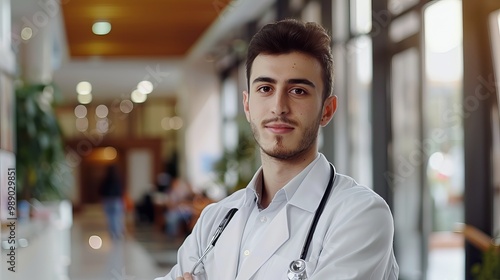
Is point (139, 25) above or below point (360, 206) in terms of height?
above

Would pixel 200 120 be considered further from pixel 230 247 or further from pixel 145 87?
pixel 230 247

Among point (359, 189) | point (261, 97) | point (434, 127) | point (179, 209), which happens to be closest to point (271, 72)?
point (261, 97)

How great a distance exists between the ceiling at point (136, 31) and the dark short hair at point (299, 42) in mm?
8845

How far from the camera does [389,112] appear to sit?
306 inches

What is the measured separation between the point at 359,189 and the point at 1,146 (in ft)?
11.8

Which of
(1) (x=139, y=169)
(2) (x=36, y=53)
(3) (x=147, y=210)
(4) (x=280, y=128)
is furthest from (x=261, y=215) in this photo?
(1) (x=139, y=169)

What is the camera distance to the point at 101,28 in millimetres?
12852

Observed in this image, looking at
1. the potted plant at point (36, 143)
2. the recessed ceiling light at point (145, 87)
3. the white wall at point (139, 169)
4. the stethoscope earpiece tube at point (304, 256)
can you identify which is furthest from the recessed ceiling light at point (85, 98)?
the stethoscope earpiece tube at point (304, 256)

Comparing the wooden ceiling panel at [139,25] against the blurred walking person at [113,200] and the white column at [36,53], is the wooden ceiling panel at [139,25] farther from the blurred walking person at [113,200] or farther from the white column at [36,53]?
the blurred walking person at [113,200]

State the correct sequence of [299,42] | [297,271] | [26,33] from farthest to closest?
[26,33] < [299,42] < [297,271]

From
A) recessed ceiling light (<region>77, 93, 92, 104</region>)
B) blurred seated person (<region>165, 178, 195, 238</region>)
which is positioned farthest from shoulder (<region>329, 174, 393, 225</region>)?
recessed ceiling light (<region>77, 93, 92, 104</region>)

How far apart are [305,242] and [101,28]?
462 inches

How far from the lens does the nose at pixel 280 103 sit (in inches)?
61.0

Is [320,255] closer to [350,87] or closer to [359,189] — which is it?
[359,189]
